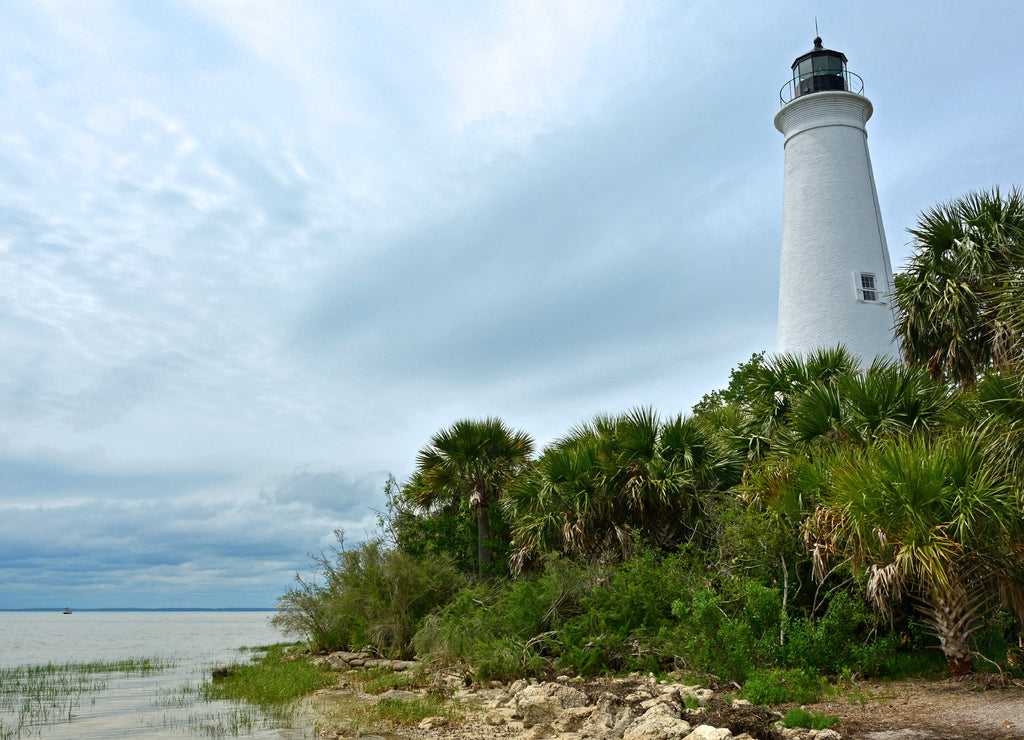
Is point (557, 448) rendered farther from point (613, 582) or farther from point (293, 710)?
point (293, 710)

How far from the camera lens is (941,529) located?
943 centimetres

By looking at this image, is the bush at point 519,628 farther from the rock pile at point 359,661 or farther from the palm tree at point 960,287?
the palm tree at point 960,287

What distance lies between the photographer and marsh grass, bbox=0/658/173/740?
14155mm

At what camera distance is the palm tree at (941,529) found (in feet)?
31.0

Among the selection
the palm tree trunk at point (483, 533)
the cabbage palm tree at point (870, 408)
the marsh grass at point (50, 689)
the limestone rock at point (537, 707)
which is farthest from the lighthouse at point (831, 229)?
the marsh grass at point (50, 689)

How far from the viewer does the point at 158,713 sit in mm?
14859

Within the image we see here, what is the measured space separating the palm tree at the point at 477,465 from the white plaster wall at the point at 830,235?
891 cm

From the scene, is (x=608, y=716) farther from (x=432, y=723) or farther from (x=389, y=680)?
(x=389, y=680)

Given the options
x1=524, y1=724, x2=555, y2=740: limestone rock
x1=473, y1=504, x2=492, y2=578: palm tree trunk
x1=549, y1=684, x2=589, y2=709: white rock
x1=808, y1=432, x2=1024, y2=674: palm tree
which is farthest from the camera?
Answer: x1=473, y1=504, x2=492, y2=578: palm tree trunk

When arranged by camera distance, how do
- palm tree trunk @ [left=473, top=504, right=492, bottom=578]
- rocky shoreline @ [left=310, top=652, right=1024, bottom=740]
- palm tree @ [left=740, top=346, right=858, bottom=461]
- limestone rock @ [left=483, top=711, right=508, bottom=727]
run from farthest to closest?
palm tree trunk @ [left=473, top=504, right=492, bottom=578] → palm tree @ [left=740, top=346, right=858, bottom=461] → limestone rock @ [left=483, top=711, right=508, bottom=727] → rocky shoreline @ [left=310, top=652, right=1024, bottom=740]

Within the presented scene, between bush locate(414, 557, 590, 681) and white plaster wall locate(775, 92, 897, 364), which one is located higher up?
white plaster wall locate(775, 92, 897, 364)

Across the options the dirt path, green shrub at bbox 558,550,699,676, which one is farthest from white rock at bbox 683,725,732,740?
green shrub at bbox 558,550,699,676

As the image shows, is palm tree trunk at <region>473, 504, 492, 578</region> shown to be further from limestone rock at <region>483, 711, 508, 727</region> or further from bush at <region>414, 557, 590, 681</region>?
limestone rock at <region>483, 711, 508, 727</region>

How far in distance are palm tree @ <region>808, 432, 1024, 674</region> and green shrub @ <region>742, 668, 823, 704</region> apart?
1.41 meters
